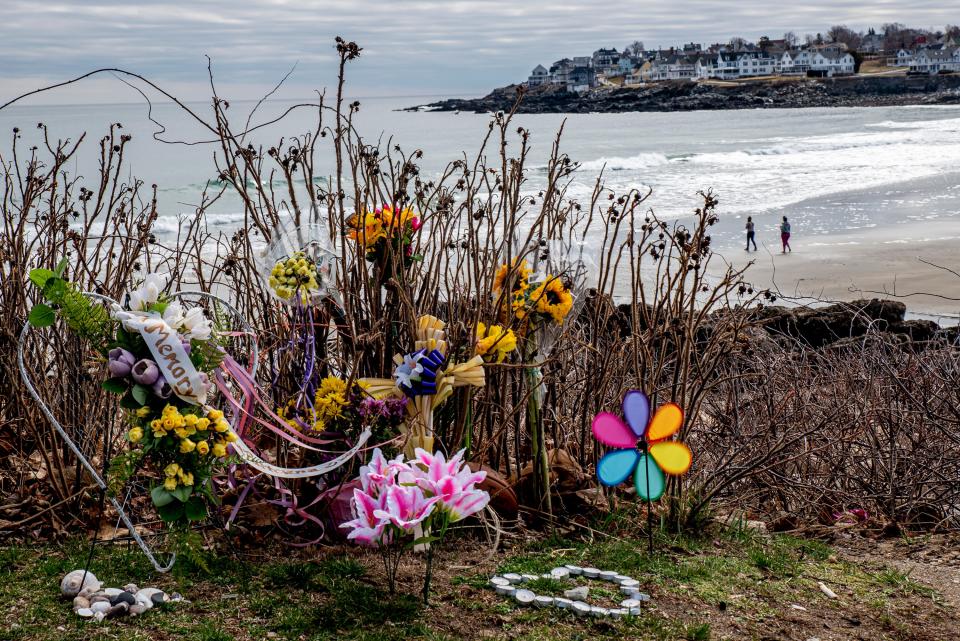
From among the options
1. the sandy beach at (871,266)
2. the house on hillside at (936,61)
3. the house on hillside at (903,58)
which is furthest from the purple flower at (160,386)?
the house on hillside at (903,58)

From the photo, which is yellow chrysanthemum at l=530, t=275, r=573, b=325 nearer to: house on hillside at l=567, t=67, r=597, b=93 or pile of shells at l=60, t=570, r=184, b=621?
pile of shells at l=60, t=570, r=184, b=621

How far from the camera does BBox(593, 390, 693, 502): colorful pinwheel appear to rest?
397cm

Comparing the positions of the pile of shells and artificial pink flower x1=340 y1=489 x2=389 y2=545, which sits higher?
artificial pink flower x1=340 y1=489 x2=389 y2=545

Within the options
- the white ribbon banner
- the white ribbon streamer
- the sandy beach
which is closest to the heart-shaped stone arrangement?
the white ribbon streamer

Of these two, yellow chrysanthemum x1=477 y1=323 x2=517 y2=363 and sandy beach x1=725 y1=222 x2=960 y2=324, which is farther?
sandy beach x1=725 y1=222 x2=960 y2=324

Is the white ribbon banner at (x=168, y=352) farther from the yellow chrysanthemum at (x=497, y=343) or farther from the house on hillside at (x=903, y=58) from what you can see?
the house on hillside at (x=903, y=58)

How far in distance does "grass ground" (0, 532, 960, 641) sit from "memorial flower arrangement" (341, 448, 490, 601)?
23 cm

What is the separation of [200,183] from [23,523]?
104 ft

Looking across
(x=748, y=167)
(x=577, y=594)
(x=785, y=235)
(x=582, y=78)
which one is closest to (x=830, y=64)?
(x=582, y=78)

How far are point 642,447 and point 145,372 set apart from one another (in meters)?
2.02

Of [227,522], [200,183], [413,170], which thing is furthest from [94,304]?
[200,183]

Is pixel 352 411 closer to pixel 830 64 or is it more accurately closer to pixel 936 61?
pixel 830 64

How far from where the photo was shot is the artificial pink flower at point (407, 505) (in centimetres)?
318

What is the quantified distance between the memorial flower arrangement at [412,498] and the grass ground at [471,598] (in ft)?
0.75
